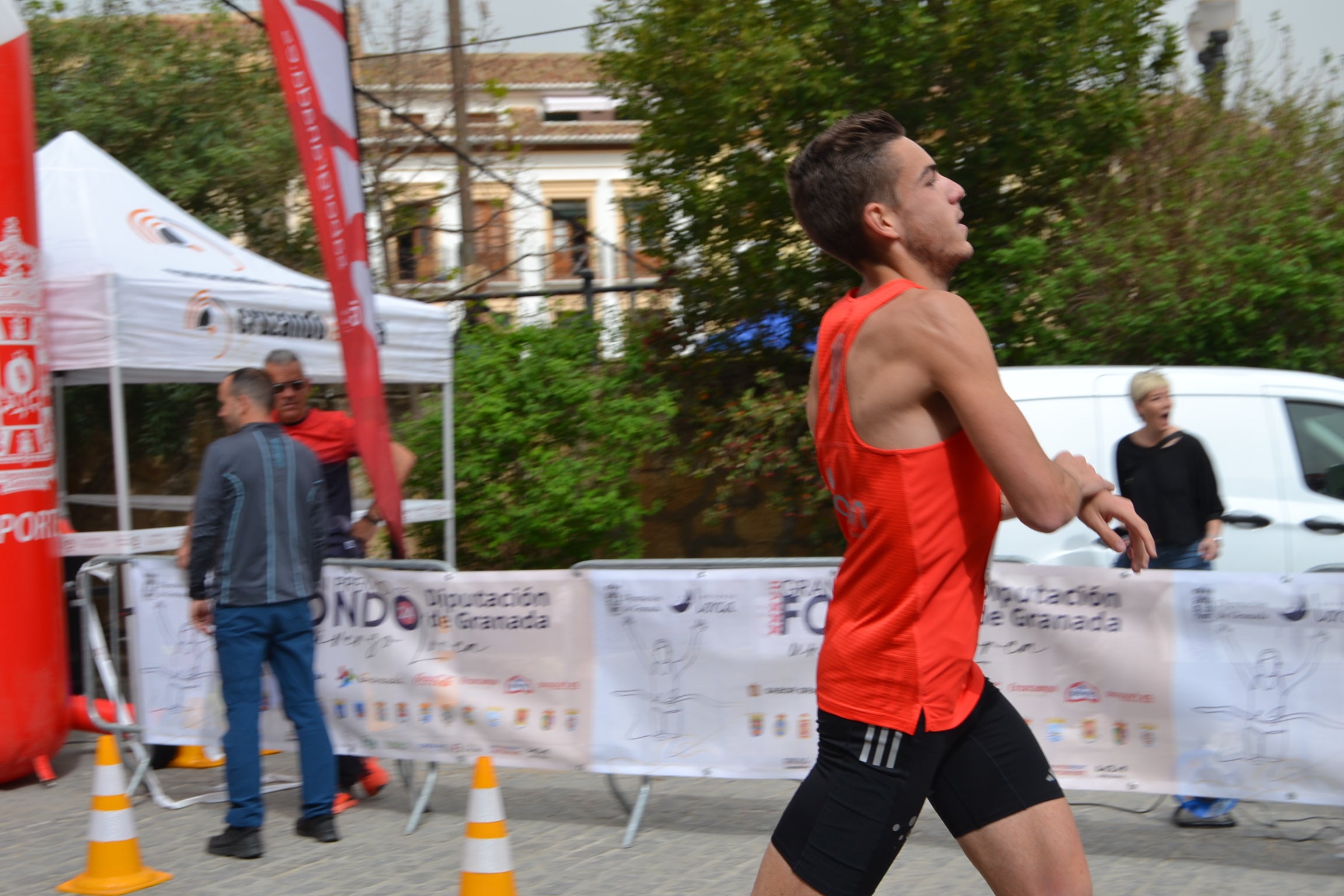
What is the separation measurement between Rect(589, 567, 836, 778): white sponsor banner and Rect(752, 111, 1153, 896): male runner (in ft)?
8.81

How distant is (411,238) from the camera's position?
19.2 meters

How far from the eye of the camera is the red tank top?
2.20 meters

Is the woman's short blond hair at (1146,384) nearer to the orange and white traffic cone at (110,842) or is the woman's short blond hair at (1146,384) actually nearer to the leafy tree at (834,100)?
the leafy tree at (834,100)

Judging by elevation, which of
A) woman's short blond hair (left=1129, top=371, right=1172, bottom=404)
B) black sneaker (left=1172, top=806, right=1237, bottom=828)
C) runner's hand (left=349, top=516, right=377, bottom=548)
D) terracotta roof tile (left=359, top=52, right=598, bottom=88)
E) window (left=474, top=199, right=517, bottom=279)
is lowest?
black sneaker (left=1172, top=806, right=1237, bottom=828)

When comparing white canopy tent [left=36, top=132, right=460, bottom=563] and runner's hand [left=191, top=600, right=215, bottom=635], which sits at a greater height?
white canopy tent [left=36, top=132, right=460, bottom=563]

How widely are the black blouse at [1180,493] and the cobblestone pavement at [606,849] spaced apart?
1292 mm

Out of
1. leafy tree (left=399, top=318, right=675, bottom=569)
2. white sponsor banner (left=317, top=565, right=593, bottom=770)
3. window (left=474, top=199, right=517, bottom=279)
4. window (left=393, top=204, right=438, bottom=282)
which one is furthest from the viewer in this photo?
window (left=474, top=199, right=517, bottom=279)

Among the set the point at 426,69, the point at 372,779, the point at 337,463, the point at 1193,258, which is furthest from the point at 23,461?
the point at 426,69

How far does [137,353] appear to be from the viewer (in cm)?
702

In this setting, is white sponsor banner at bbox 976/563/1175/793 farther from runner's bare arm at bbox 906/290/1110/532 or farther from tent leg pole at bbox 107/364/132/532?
tent leg pole at bbox 107/364/132/532

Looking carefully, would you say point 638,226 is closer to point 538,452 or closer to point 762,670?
point 538,452

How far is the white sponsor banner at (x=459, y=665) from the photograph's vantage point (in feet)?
17.5

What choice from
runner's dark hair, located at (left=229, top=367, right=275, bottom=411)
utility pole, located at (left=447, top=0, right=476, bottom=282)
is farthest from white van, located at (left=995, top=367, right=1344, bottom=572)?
utility pole, located at (left=447, top=0, right=476, bottom=282)

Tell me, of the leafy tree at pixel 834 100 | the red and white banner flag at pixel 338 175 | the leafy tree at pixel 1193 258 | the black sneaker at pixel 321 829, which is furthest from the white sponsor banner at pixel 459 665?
the leafy tree at pixel 1193 258
